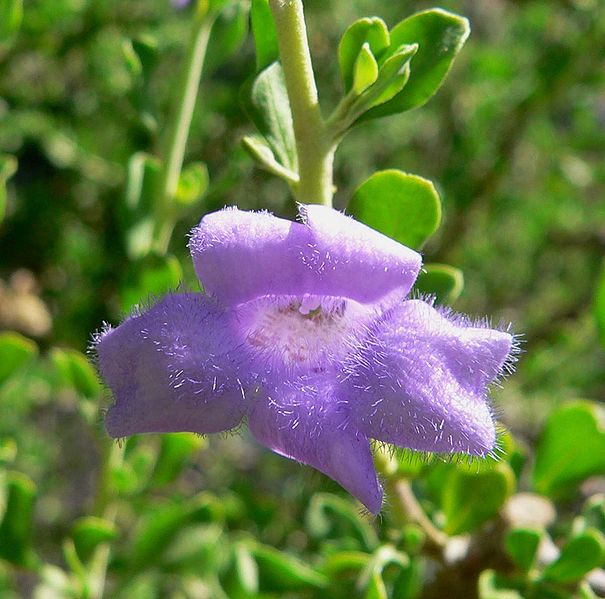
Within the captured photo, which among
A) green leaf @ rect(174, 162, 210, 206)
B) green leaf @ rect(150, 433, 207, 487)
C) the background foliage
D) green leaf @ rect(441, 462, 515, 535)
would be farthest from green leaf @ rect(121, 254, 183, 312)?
green leaf @ rect(441, 462, 515, 535)

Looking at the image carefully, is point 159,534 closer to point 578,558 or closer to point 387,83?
point 578,558

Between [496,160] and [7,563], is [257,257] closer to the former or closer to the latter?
[7,563]

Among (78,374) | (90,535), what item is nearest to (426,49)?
(78,374)

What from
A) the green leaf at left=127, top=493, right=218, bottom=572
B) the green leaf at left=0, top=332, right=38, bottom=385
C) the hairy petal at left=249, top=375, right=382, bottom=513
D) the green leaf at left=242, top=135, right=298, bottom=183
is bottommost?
the green leaf at left=127, top=493, right=218, bottom=572

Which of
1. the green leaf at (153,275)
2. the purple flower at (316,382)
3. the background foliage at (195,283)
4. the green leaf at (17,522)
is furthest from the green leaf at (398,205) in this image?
the green leaf at (17,522)

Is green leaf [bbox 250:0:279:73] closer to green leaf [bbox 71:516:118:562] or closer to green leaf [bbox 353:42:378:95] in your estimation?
green leaf [bbox 353:42:378:95]

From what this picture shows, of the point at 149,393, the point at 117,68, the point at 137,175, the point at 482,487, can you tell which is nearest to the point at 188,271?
the point at 117,68
